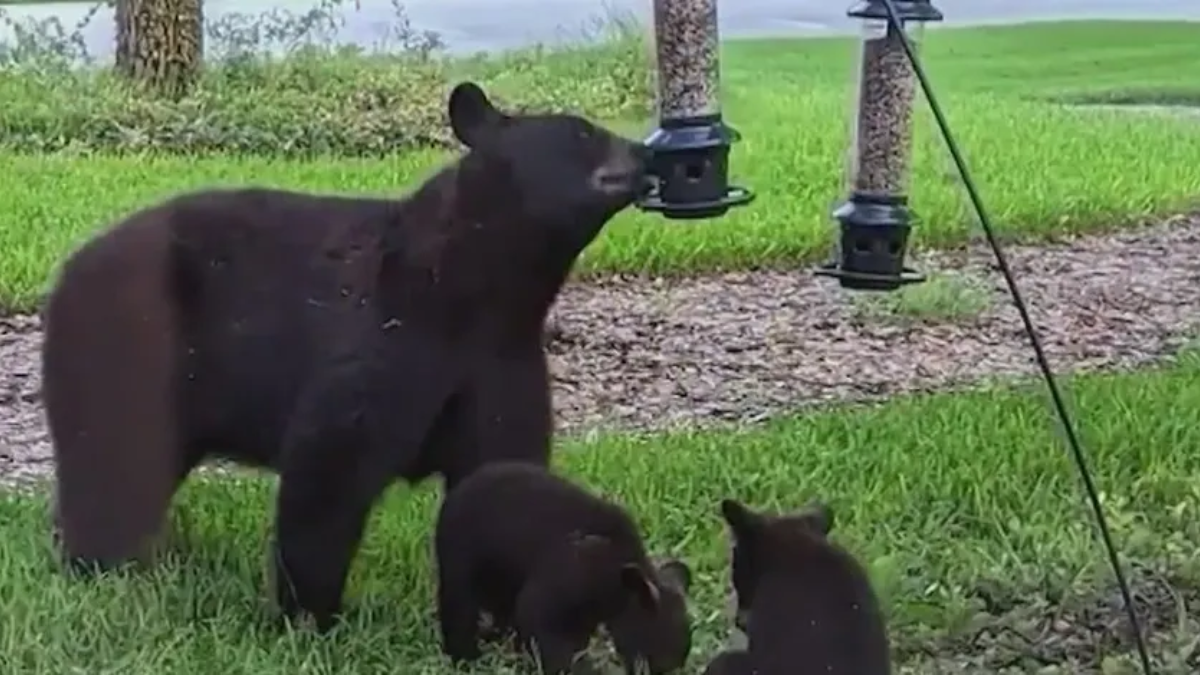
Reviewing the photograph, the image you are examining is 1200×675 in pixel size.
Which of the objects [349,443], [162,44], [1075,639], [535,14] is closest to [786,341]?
[1075,639]

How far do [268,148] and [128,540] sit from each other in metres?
5.24

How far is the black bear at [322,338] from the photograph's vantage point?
372cm

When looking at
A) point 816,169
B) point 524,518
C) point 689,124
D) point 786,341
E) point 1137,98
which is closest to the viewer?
point 524,518

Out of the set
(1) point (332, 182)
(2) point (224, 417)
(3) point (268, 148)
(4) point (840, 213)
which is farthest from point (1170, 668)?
(3) point (268, 148)

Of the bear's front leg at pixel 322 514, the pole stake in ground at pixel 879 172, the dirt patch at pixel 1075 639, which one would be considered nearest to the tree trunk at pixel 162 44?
the pole stake in ground at pixel 879 172

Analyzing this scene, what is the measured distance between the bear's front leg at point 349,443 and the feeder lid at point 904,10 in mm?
948

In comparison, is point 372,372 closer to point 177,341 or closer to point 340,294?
point 340,294

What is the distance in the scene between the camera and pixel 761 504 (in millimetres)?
4762

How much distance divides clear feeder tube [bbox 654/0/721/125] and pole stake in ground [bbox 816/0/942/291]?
0.97 ft

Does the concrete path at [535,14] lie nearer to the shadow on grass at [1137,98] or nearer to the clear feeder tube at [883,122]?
the shadow on grass at [1137,98]

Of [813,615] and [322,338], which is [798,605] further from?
[322,338]

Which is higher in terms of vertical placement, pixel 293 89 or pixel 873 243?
pixel 873 243

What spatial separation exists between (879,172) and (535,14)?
7854mm

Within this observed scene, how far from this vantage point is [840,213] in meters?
4.36
